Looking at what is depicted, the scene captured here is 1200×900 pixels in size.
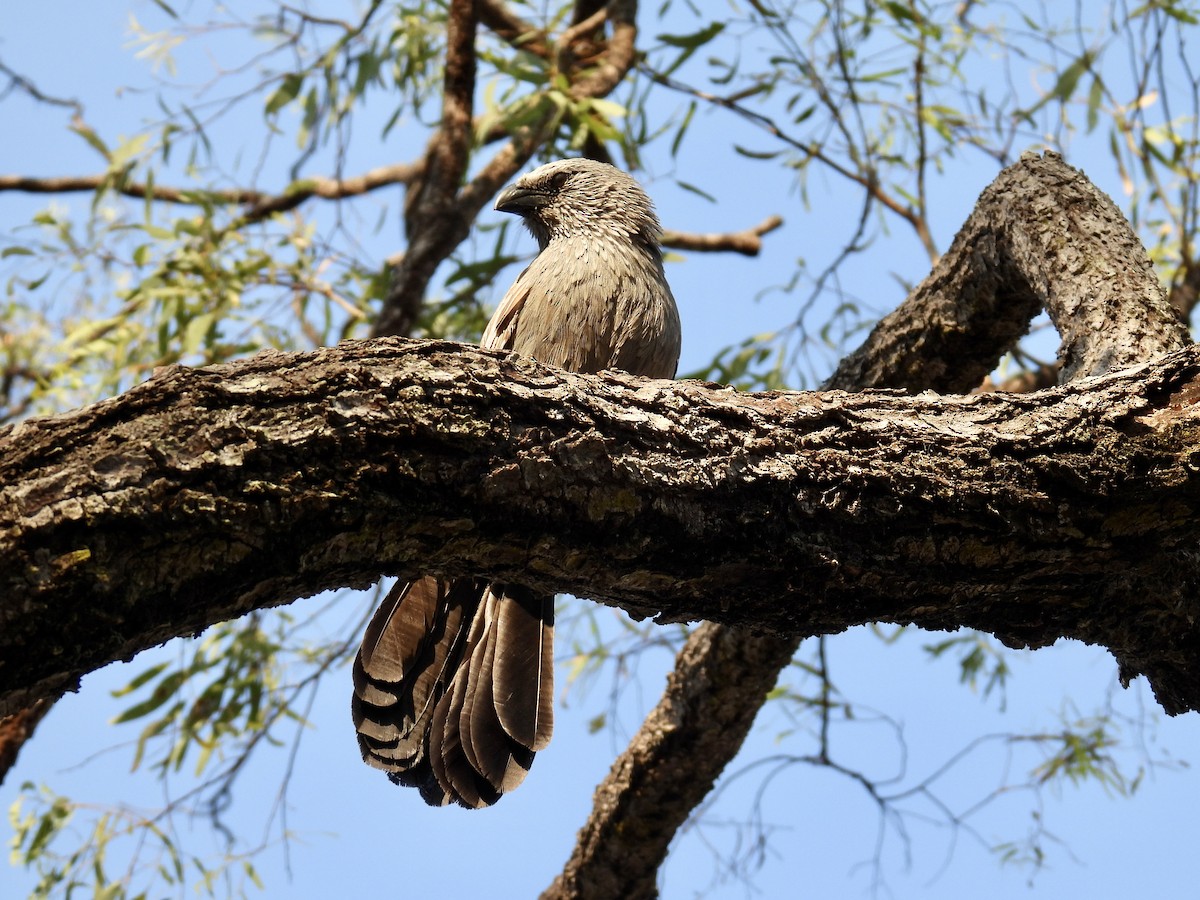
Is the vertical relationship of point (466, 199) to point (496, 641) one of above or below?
above

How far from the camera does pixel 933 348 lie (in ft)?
10.6

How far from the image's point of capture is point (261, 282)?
17.0 feet

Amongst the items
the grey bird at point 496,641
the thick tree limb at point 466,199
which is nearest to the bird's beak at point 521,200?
the thick tree limb at point 466,199

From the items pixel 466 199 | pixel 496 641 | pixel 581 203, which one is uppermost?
pixel 466 199

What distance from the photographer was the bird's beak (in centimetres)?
405

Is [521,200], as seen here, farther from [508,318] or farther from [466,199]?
[508,318]

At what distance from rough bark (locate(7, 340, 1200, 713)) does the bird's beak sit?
2282 millimetres

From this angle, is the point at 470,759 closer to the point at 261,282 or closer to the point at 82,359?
the point at 261,282

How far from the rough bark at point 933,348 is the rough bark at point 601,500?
67cm

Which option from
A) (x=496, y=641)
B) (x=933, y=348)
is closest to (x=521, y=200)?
(x=933, y=348)

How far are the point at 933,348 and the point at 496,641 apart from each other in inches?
60.2

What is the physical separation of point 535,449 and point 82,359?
4.32 m

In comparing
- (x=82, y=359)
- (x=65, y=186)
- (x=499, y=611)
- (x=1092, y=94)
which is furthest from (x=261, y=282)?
(x=1092, y=94)

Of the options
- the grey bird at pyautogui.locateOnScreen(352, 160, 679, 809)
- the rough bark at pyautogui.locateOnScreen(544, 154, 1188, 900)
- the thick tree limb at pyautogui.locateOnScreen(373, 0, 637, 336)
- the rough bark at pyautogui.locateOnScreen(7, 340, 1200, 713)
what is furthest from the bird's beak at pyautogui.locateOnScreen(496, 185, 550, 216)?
the rough bark at pyautogui.locateOnScreen(7, 340, 1200, 713)
